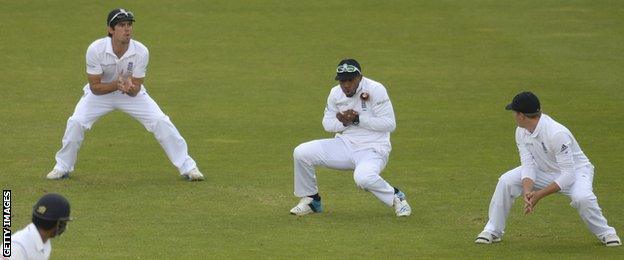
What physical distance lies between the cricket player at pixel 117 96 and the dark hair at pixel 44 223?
23.9ft

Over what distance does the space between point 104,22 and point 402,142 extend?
10.1 metres

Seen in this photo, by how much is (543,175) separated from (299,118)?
8182 millimetres

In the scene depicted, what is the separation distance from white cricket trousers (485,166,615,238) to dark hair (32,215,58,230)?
598cm

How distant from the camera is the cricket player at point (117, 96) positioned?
16391 mm

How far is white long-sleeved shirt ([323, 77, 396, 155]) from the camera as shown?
15039mm

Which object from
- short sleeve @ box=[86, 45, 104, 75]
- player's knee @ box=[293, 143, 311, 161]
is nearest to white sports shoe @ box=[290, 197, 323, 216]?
player's knee @ box=[293, 143, 311, 161]

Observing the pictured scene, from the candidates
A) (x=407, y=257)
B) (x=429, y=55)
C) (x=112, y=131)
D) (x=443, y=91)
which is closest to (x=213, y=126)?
(x=112, y=131)

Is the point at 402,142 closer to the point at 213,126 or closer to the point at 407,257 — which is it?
the point at 213,126

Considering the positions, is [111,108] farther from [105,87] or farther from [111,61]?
[111,61]

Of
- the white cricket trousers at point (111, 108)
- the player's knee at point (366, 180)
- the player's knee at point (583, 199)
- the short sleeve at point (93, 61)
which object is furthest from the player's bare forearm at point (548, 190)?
the short sleeve at point (93, 61)

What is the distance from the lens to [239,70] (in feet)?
81.8

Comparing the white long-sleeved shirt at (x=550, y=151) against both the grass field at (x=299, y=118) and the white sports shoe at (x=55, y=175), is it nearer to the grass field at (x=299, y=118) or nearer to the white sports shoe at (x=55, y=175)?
the grass field at (x=299, y=118)

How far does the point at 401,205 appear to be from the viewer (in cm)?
1508

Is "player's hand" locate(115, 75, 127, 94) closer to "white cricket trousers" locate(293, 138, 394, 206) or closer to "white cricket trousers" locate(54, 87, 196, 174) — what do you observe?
"white cricket trousers" locate(54, 87, 196, 174)
